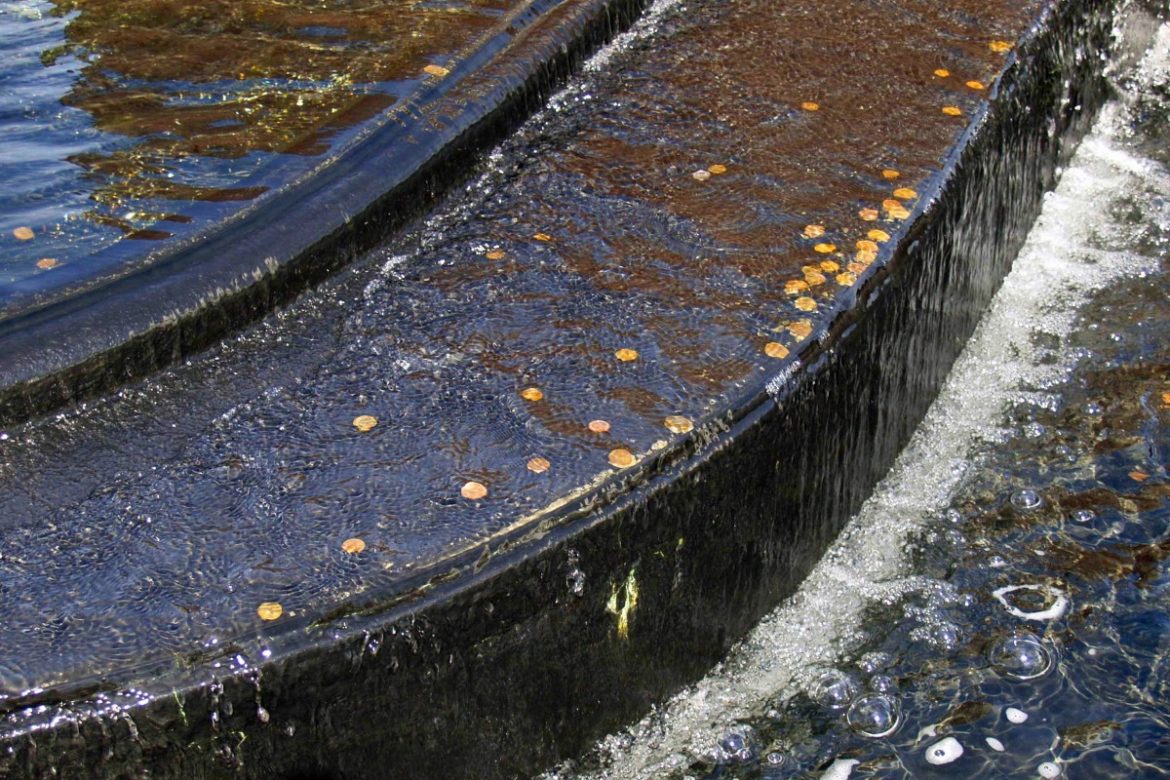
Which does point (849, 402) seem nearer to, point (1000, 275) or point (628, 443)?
point (628, 443)

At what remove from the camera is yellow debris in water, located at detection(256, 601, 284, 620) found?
1.90 metres

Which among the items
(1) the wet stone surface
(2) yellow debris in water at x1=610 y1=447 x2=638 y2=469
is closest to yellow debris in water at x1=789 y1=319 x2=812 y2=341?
(1) the wet stone surface

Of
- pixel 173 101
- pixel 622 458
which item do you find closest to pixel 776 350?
pixel 622 458

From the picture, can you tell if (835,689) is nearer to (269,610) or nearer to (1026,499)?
(1026,499)

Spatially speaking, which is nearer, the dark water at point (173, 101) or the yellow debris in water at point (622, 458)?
the yellow debris in water at point (622, 458)

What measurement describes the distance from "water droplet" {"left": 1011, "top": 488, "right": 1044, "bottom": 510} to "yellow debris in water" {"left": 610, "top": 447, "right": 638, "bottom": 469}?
1.13 meters

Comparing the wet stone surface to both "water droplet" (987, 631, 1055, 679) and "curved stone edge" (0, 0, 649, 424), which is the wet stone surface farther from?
"water droplet" (987, 631, 1055, 679)

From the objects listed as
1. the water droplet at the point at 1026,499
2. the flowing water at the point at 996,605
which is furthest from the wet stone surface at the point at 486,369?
the water droplet at the point at 1026,499

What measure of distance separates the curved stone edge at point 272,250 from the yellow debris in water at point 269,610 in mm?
646

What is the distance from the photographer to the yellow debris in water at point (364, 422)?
7.39 ft

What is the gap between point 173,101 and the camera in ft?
9.91

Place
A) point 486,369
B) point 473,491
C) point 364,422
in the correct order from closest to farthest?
point 473,491
point 364,422
point 486,369

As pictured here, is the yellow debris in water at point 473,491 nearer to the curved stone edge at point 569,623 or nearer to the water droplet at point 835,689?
the curved stone edge at point 569,623

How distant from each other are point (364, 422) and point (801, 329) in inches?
32.0
